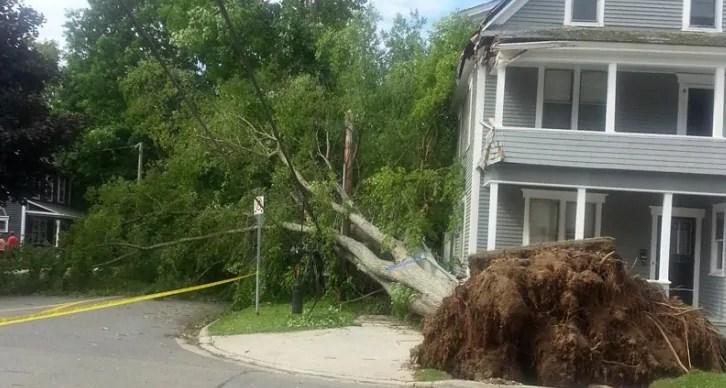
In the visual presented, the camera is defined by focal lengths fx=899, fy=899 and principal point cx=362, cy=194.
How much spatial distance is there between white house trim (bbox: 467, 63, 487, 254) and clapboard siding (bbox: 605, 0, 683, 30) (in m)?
3.07

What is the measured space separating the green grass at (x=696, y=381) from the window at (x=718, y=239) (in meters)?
7.94

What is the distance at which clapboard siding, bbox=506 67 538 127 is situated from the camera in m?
19.5

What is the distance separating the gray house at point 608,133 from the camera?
1770cm

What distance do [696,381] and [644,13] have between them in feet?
35.7

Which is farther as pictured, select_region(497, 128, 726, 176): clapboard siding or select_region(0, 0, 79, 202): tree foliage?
select_region(0, 0, 79, 202): tree foliage

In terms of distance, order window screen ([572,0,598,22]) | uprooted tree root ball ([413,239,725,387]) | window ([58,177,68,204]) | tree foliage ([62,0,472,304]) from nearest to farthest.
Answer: uprooted tree root ball ([413,239,725,387]) < window screen ([572,0,598,22]) < tree foliage ([62,0,472,304]) < window ([58,177,68,204])

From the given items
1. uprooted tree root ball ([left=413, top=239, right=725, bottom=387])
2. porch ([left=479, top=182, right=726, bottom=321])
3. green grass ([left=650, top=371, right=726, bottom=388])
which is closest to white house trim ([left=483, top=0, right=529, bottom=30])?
porch ([left=479, top=182, right=726, bottom=321])

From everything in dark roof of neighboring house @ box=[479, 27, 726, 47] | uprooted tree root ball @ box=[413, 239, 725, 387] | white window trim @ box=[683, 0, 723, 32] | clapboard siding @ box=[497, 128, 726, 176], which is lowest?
uprooted tree root ball @ box=[413, 239, 725, 387]

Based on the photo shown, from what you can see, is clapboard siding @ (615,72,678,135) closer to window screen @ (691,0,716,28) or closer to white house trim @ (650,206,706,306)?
window screen @ (691,0,716,28)

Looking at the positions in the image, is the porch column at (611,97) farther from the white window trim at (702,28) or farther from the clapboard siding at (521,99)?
the white window trim at (702,28)

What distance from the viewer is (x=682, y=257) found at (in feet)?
64.8

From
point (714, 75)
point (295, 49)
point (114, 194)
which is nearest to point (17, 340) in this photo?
point (114, 194)

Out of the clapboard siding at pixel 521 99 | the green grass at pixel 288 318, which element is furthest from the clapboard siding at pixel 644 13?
the green grass at pixel 288 318

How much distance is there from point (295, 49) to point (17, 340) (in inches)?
723
